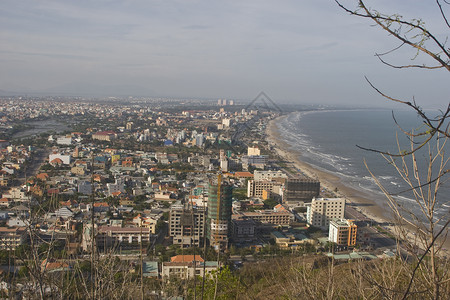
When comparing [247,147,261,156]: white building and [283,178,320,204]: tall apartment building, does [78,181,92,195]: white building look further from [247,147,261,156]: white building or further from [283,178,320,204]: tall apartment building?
[247,147,261,156]: white building

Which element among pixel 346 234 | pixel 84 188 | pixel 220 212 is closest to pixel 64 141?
pixel 84 188

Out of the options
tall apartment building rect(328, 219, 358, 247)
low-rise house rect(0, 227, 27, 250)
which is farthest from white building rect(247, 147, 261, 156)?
low-rise house rect(0, 227, 27, 250)

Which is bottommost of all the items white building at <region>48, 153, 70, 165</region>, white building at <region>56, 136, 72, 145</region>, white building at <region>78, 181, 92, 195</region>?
white building at <region>78, 181, 92, 195</region>

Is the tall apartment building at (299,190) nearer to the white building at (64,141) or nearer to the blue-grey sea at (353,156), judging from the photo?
the blue-grey sea at (353,156)

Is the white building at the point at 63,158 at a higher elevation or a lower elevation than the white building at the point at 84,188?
higher

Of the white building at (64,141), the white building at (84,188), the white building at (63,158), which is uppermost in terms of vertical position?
→ the white building at (64,141)

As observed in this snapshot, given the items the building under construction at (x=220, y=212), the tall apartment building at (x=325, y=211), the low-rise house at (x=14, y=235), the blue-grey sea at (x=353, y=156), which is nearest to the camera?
the low-rise house at (x=14, y=235)

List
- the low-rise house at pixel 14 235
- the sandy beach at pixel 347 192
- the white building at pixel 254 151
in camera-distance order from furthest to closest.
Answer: the white building at pixel 254 151, the sandy beach at pixel 347 192, the low-rise house at pixel 14 235

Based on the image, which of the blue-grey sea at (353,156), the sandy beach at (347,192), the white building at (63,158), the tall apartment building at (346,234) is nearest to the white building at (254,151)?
the sandy beach at (347,192)
